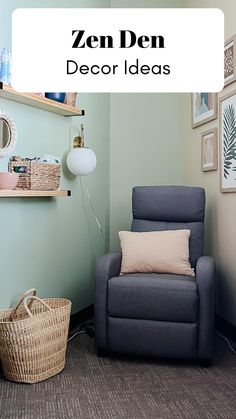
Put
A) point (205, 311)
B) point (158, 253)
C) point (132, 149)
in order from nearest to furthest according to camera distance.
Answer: point (205, 311) < point (158, 253) < point (132, 149)

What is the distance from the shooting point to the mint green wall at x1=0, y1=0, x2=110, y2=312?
2.61 m

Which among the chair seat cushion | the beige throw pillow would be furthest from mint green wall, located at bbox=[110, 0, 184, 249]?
the chair seat cushion

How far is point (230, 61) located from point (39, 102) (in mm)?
1294

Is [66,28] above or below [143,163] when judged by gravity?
above

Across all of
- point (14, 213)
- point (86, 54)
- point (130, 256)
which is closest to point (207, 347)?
point (130, 256)

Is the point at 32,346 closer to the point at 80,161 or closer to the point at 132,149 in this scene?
the point at 80,161

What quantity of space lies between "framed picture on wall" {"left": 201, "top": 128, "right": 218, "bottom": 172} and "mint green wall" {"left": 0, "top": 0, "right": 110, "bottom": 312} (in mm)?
798

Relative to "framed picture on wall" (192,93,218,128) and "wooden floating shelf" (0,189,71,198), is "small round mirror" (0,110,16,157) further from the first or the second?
"framed picture on wall" (192,93,218,128)

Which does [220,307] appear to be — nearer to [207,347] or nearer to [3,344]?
[207,347]

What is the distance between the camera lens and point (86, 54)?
A: 3.01m

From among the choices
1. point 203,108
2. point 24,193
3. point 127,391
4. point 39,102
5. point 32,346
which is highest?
point 203,108

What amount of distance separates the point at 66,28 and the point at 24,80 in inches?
20.0

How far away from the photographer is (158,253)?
280 cm

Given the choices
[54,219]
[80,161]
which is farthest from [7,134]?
[54,219]
